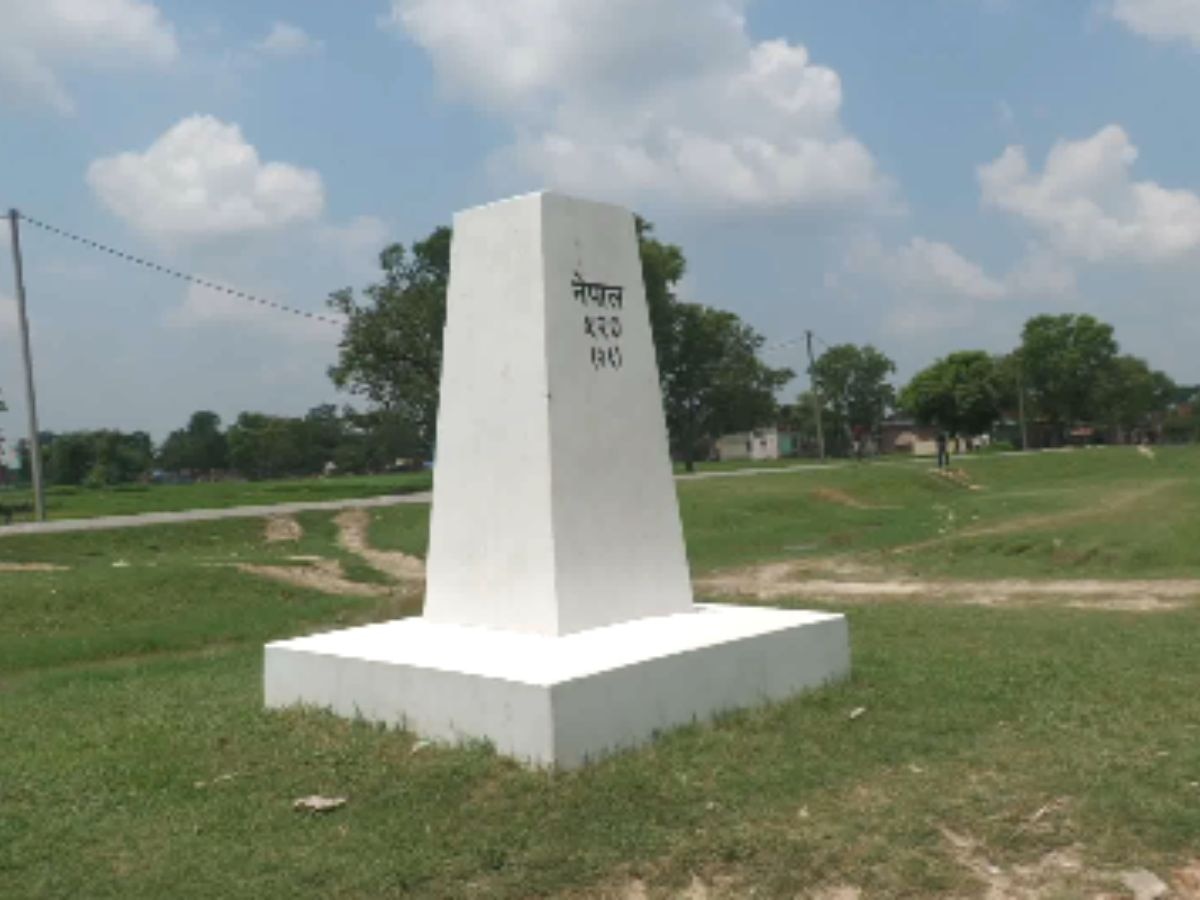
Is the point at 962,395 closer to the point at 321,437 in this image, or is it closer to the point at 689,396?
the point at 689,396

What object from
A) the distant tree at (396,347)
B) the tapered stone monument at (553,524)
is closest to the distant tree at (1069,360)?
the distant tree at (396,347)

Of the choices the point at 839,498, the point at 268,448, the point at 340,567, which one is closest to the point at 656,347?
the point at 839,498

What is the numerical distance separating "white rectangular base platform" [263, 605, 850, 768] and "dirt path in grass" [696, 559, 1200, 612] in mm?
6729

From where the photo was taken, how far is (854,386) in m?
78.9

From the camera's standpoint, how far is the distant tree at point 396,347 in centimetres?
3934

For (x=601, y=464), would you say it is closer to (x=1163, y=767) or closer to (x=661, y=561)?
(x=661, y=561)

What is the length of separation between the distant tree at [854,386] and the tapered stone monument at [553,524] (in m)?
72.5

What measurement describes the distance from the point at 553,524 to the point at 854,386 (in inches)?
2938

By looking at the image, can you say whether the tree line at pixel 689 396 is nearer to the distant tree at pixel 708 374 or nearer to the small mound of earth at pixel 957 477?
the distant tree at pixel 708 374

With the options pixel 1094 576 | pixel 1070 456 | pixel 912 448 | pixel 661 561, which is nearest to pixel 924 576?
pixel 1094 576

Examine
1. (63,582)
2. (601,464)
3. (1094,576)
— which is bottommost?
(1094,576)

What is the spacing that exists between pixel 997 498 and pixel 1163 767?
22.3m

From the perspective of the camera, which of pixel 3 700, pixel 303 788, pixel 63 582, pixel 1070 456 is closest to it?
pixel 303 788

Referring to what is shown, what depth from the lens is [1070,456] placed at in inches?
1641
